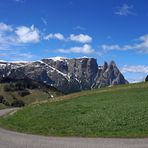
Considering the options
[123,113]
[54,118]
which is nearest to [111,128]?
[123,113]

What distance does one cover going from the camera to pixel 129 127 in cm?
2800

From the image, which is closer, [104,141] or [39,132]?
[104,141]

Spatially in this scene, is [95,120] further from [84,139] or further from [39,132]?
[84,139]

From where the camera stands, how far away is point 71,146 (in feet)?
68.5

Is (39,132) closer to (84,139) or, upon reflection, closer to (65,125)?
(65,125)

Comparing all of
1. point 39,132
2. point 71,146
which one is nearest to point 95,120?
point 39,132

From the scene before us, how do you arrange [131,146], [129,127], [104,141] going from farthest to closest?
[129,127]
[104,141]
[131,146]

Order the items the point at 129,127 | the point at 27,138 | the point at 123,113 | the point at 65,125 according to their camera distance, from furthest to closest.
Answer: the point at 123,113 < the point at 65,125 < the point at 129,127 < the point at 27,138

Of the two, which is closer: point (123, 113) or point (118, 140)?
point (118, 140)

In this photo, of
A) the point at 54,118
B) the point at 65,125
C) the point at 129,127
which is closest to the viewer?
the point at 129,127

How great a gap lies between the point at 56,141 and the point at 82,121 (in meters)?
9.78

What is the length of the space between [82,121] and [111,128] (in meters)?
4.96

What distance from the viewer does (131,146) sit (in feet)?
65.2

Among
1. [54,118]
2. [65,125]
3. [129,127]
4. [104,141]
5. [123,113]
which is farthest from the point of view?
[54,118]
